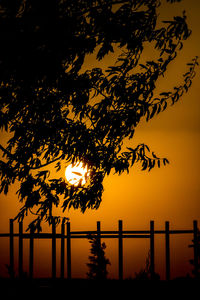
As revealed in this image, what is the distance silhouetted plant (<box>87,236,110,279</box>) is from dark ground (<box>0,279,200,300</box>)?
1.27m

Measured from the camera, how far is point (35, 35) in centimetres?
561

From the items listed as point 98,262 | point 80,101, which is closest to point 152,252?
point 98,262

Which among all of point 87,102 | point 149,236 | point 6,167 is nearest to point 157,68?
point 87,102

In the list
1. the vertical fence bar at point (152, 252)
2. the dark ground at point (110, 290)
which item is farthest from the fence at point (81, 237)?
the dark ground at point (110, 290)

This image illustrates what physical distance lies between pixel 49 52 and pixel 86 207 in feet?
8.50

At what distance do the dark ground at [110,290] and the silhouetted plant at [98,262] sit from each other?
1.27 metres

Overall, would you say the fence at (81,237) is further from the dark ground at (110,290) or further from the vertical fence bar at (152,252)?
the dark ground at (110,290)

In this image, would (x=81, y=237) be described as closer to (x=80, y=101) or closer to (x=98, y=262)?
(x=98, y=262)

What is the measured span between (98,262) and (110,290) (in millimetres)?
2062

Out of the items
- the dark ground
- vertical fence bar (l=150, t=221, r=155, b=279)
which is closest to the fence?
vertical fence bar (l=150, t=221, r=155, b=279)

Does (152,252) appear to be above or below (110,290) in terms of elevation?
above

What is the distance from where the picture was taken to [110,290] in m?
7.00

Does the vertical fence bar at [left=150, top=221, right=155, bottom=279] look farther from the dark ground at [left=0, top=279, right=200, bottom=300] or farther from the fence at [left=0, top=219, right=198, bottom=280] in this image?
the dark ground at [left=0, top=279, right=200, bottom=300]

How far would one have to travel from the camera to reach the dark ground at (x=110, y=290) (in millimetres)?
6605
